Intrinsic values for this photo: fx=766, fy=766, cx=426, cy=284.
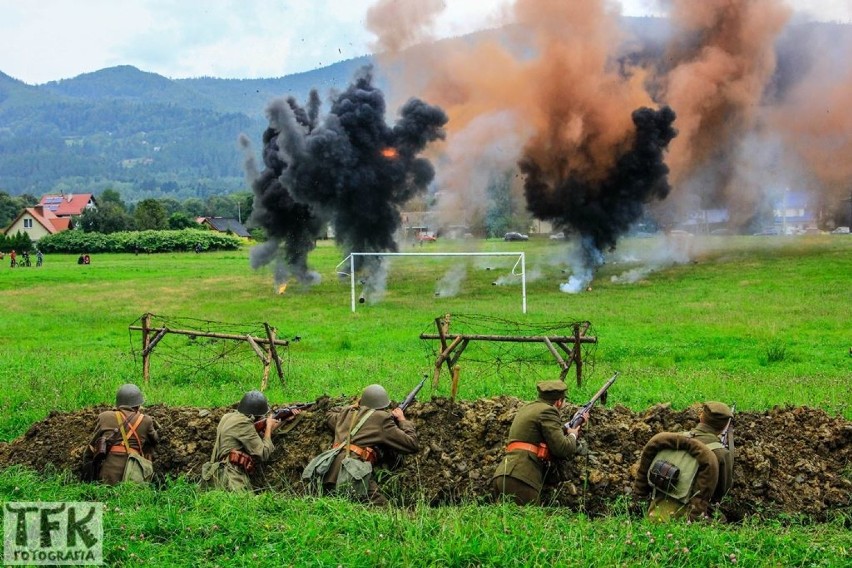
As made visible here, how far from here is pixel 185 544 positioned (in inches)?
270

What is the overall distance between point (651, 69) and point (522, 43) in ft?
25.9

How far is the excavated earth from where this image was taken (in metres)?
8.70

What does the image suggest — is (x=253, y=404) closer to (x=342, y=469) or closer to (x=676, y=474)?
(x=342, y=469)

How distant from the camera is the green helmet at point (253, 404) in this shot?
9688mm

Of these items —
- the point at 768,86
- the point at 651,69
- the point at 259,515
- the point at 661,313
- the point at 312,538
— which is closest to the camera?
the point at 312,538

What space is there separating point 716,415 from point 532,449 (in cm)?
196

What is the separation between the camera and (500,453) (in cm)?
962

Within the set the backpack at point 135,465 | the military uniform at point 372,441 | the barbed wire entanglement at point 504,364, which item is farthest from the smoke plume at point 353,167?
the military uniform at point 372,441

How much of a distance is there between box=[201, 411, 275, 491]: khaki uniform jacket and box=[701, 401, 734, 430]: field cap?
521 centimetres

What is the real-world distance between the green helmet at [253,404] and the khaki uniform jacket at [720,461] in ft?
17.1

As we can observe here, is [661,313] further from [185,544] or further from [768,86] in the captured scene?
[768,86]

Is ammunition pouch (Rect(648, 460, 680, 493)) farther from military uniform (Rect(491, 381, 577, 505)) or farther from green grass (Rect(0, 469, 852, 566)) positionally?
military uniform (Rect(491, 381, 577, 505))

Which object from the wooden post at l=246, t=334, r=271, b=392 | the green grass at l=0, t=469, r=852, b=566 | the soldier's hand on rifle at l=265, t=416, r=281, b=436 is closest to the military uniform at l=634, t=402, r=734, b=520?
the green grass at l=0, t=469, r=852, b=566

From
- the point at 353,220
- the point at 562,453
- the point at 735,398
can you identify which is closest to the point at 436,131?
the point at 353,220
